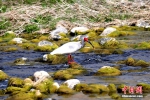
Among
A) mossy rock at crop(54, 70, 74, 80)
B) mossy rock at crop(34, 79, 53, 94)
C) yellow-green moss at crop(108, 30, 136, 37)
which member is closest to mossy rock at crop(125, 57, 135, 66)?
mossy rock at crop(54, 70, 74, 80)

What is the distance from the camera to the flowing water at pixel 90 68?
877cm

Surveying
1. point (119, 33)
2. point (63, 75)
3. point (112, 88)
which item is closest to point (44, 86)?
point (63, 75)

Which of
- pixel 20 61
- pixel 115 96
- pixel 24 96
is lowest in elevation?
pixel 20 61

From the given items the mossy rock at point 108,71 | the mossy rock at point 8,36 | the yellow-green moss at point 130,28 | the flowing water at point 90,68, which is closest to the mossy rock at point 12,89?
the flowing water at point 90,68

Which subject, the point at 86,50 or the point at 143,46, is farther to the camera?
the point at 143,46

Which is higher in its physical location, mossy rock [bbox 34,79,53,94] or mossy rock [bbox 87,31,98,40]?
mossy rock [bbox 34,79,53,94]

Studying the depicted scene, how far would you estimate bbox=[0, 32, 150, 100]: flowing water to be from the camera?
28.8 ft

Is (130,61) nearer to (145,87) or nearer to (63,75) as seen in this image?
(63,75)

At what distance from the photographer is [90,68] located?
10297mm

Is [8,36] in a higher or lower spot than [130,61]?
lower

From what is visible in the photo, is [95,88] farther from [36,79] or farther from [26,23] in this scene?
[26,23]

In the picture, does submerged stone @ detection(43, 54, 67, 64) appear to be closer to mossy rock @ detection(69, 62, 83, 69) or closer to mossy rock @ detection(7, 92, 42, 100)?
mossy rock @ detection(69, 62, 83, 69)

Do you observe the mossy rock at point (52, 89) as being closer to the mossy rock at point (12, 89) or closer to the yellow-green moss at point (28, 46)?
the mossy rock at point (12, 89)

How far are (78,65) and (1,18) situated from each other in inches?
279
